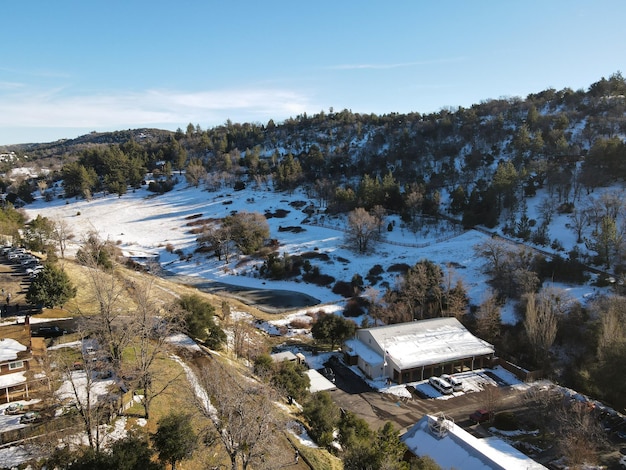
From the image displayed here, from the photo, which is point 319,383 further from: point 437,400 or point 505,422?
point 505,422

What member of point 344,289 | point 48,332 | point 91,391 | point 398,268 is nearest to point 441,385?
point 91,391

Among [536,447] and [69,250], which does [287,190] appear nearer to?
[69,250]

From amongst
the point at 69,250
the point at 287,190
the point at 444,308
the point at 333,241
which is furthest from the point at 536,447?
the point at 287,190

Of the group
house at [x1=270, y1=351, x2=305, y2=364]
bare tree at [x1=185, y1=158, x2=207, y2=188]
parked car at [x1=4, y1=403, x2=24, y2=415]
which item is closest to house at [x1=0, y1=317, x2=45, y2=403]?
parked car at [x1=4, y1=403, x2=24, y2=415]

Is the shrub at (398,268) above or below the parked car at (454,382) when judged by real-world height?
above

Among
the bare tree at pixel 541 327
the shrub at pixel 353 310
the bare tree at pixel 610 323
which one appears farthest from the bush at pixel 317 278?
the bare tree at pixel 610 323

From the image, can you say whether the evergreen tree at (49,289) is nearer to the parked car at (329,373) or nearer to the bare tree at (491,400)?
the parked car at (329,373)

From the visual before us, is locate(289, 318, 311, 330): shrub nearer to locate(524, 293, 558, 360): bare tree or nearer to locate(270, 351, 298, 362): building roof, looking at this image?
locate(270, 351, 298, 362): building roof

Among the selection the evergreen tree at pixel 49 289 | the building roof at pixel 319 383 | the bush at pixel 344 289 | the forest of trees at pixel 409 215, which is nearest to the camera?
the forest of trees at pixel 409 215
